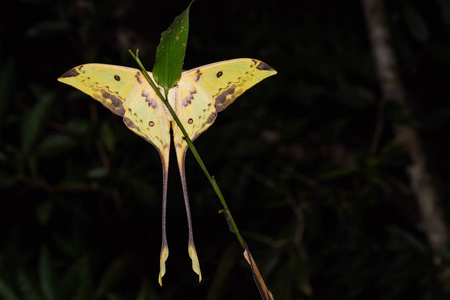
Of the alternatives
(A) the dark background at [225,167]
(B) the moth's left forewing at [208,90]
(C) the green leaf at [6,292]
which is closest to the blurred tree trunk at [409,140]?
(A) the dark background at [225,167]

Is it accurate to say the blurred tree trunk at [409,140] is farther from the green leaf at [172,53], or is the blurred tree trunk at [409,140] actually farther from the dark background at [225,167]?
the green leaf at [172,53]

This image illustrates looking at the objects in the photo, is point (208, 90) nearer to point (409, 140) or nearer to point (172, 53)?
point (172, 53)

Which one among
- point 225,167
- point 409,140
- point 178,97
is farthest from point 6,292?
point 409,140

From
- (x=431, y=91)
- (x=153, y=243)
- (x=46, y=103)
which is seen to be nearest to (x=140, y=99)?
(x=46, y=103)

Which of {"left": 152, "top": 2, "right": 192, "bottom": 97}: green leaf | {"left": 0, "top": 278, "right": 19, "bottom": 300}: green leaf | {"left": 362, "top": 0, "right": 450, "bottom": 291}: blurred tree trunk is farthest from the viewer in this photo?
{"left": 362, "top": 0, "right": 450, "bottom": 291}: blurred tree trunk

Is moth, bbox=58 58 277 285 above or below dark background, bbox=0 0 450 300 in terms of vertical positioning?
above

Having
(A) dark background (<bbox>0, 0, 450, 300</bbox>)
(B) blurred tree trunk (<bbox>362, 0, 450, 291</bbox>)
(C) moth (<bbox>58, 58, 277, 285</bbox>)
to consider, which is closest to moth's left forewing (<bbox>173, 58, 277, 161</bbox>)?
(C) moth (<bbox>58, 58, 277, 285</bbox>)

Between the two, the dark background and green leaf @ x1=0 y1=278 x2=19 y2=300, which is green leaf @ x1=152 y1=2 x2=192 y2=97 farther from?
green leaf @ x1=0 y1=278 x2=19 y2=300

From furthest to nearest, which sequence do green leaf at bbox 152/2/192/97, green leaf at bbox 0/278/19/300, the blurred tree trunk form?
the blurred tree trunk
green leaf at bbox 0/278/19/300
green leaf at bbox 152/2/192/97
